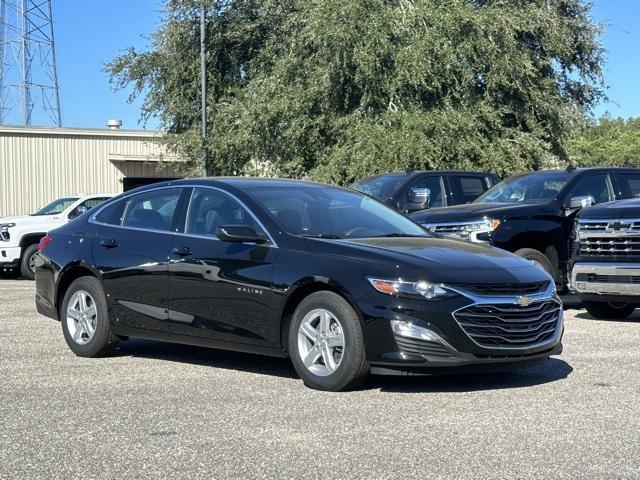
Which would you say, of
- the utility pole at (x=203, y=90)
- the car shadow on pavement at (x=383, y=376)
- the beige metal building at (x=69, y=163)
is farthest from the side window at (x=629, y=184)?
the beige metal building at (x=69, y=163)

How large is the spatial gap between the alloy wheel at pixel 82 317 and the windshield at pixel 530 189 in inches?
263

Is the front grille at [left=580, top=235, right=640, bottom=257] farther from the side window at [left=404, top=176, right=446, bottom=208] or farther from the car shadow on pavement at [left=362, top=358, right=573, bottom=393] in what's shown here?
the side window at [left=404, top=176, right=446, bottom=208]

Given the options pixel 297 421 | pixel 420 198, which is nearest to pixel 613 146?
pixel 420 198

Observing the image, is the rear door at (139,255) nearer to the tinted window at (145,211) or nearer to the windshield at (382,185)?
the tinted window at (145,211)

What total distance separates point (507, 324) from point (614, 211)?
4604 millimetres

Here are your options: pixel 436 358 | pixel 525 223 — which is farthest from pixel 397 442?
pixel 525 223

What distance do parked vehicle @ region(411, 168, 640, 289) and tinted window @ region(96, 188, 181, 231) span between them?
4.70 m

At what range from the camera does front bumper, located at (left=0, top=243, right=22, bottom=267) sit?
1984 centimetres

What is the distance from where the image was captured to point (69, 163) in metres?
36.2

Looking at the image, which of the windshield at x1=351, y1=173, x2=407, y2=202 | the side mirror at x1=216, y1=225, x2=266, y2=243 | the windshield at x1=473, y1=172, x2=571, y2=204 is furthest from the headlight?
the windshield at x1=351, y1=173, x2=407, y2=202

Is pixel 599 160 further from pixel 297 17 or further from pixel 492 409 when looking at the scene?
pixel 492 409

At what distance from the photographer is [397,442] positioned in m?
5.64

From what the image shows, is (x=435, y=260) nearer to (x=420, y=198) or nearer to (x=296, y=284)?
(x=296, y=284)

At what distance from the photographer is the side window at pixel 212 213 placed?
803 cm
